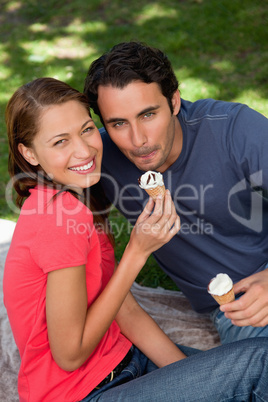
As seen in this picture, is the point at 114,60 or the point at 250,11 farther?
the point at 250,11

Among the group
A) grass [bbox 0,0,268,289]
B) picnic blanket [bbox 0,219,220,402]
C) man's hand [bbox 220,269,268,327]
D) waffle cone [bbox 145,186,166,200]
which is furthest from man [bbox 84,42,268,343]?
grass [bbox 0,0,268,289]

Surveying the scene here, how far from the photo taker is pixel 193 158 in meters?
2.84

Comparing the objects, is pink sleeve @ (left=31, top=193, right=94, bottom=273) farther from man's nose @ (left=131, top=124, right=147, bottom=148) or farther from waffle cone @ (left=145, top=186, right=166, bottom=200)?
man's nose @ (left=131, top=124, right=147, bottom=148)

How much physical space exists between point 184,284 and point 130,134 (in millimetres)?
1076

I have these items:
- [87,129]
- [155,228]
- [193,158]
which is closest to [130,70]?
[87,129]

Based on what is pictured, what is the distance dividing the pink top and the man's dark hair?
0.80m

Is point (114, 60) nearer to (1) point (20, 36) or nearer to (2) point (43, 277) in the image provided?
(2) point (43, 277)

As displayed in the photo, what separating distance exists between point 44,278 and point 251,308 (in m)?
1.01

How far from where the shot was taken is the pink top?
214cm

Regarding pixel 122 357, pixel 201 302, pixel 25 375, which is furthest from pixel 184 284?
pixel 25 375

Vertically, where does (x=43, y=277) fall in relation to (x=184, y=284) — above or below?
above

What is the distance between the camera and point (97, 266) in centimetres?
239

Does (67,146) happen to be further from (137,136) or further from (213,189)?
(213,189)

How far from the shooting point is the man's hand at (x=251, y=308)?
2.32 m
